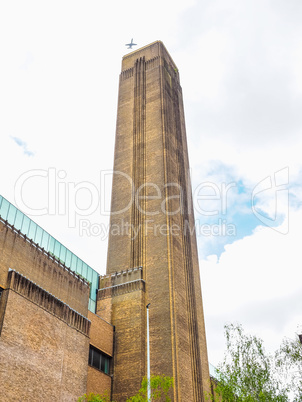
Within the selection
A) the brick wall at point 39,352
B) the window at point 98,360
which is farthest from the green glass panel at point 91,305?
the brick wall at point 39,352

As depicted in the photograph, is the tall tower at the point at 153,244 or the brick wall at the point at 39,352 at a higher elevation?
the tall tower at the point at 153,244

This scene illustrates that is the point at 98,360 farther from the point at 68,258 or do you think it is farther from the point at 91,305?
the point at 68,258

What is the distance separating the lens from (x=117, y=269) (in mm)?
38406

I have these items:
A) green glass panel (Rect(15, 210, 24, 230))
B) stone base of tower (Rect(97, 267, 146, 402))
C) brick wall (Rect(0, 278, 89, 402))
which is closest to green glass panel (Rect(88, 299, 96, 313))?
stone base of tower (Rect(97, 267, 146, 402))

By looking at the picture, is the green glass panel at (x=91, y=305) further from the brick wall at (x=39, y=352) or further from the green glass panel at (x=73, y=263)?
the brick wall at (x=39, y=352)

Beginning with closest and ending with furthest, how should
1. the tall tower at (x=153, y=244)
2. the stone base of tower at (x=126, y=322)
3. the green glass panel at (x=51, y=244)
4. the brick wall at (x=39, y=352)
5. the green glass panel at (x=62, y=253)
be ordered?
the brick wall at (x=39, y=352) → the stone base of tower at (x=126, y=322) → the tall tower at (x=153, y=244) → the green glass panel at (x=51, y=244) → the green glass panel at (x=62, y=253)

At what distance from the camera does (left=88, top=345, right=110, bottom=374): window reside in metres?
30.0

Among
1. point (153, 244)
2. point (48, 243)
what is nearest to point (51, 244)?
point (48, 243)

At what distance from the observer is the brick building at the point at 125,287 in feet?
79.4

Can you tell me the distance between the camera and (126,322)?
110 ft

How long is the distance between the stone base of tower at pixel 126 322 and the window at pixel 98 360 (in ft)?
2.07

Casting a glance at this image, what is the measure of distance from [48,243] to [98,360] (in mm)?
10045

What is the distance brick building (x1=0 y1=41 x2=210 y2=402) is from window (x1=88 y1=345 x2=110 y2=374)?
7 centimetres

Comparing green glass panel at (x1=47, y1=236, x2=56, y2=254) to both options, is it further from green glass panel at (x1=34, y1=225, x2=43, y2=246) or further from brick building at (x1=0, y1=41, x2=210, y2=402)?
green glass panel at (x1=34, y1=225, x2=43, y2=246)
